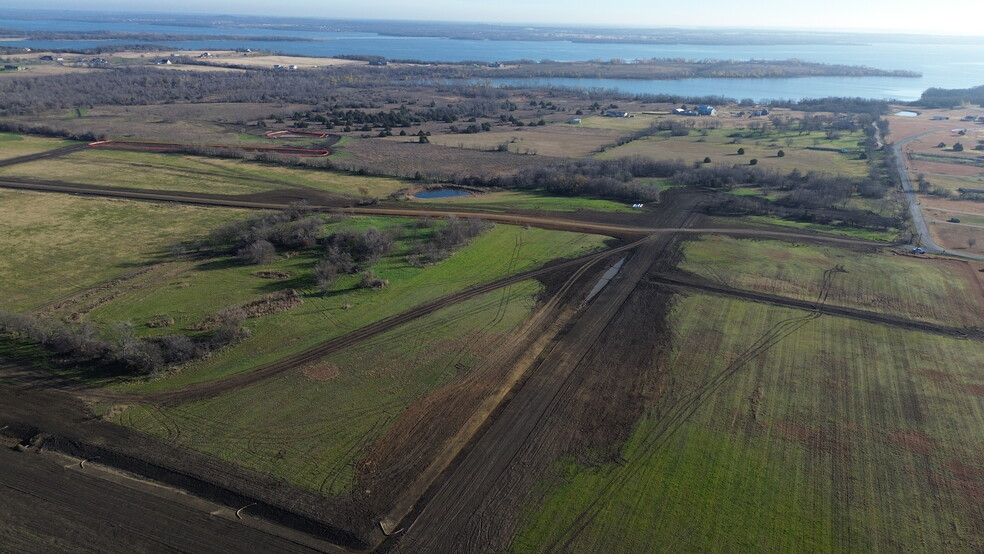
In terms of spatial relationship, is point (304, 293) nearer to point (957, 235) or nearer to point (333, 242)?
point (333, 242)

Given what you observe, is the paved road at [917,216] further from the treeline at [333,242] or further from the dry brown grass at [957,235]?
the treeline at [333,242]

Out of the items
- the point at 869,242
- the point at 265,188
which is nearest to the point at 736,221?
the point at 869,242

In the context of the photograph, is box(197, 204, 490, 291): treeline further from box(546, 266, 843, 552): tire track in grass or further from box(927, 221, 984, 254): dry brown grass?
box(927, 221, 984, 254): dry brown grass

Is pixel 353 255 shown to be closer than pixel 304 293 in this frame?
No

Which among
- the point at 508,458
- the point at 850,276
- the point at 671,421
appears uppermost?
the point at 850,276

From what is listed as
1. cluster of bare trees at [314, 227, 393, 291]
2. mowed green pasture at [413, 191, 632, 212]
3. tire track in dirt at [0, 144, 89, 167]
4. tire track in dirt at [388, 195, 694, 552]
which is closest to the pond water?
mowed green pasture at [413, 191, 632, 212]

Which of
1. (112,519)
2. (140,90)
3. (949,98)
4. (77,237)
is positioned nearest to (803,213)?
(112,519)

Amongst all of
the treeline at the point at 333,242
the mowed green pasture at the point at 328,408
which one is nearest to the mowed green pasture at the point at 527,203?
the treeline at the point at 333,242
